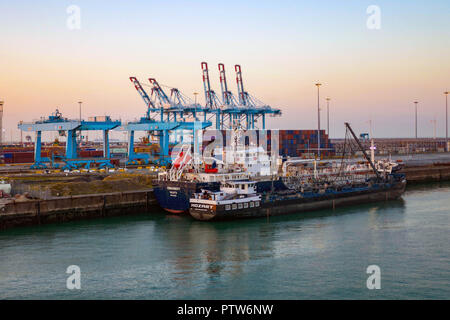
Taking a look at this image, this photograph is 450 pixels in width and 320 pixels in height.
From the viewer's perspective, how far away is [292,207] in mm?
40594

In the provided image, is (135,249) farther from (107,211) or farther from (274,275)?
(107,211)

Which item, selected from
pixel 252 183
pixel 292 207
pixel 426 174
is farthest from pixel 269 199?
pixel 426 174

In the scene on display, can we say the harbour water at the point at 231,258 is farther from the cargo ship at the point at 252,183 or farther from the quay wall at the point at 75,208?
the cargo ship at the point at 252,183

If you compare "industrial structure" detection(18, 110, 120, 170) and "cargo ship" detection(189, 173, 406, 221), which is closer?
"cargo ship" detection(189, 173, 406, 221)

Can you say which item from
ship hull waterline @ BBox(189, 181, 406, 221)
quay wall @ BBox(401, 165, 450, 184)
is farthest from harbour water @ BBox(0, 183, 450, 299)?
quay wall @ BBox(401, 165, 450, 184)

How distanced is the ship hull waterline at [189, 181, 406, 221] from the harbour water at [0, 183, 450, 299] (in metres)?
0.72

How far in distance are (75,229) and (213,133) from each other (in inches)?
2528

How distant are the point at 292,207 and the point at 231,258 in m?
15.3

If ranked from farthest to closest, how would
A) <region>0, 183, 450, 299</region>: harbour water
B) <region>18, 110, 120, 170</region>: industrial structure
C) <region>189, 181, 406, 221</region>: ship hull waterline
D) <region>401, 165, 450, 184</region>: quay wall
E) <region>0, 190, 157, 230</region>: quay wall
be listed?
<region>401, 165, 450, 184</region>: quay wall
<region>18, 110, 120, 170</region>: industrial structure
<region>189, 181, 406, 221</region>: ship hull waterline
<region>0, 190, 157, 230</region>: quay wall
<region>0, 183, 450, 299</region>: harbour water

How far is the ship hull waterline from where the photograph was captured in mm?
36031

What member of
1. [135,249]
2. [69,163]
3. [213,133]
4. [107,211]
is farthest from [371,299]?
[213,133]

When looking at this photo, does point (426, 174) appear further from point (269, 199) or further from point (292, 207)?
point (269, 199)

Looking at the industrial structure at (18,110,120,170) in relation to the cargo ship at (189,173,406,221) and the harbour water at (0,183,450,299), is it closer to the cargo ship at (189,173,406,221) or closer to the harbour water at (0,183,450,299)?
the harbour water at (0,183,450,299)

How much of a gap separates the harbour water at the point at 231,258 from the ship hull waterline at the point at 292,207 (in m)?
0.72
